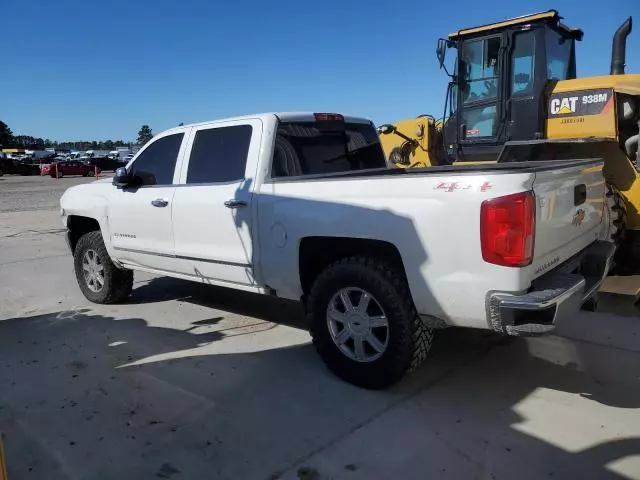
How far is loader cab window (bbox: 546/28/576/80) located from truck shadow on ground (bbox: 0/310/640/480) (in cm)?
459

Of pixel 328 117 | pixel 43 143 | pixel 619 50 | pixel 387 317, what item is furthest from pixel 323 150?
pixel 43 143

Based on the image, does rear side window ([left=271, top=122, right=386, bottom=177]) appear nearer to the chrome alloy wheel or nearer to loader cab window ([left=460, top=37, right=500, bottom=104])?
the chrome alloy wheel

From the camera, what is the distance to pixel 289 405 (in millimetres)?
3605

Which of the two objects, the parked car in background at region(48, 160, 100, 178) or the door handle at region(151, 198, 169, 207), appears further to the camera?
the parked car in background at region(48, 160, 100, 178)

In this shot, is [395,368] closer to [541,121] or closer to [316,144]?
[316,144]

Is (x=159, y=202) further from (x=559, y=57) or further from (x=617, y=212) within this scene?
(x=559, y=57)

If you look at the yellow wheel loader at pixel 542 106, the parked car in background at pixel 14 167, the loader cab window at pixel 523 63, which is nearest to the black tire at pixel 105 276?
the yellow wheel loader at pixel 542 106

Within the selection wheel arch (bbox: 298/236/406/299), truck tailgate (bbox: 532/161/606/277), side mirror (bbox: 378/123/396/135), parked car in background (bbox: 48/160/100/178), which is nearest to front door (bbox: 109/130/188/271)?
wheel arch (bbox: 298/236/406/299)

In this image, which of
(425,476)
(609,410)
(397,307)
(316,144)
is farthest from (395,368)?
(316,144)

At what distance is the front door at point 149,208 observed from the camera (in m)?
5.07

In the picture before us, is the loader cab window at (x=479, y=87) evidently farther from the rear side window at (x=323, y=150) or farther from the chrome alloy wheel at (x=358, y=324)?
the chrome alloy wheel at (x=358, y=324)

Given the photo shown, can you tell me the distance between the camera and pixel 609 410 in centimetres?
343

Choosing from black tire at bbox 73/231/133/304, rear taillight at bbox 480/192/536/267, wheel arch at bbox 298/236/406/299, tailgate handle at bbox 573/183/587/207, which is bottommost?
black tire at bbox 73/231/133/304

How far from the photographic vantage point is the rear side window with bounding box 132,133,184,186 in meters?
5.16
